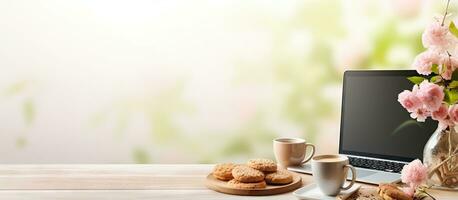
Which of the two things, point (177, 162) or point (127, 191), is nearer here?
point (127, 191)

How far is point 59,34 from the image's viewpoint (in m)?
1.82

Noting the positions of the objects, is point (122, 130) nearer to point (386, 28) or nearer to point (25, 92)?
point (25, 92)

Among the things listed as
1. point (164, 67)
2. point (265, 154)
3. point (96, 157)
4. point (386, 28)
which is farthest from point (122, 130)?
point (386, 28)

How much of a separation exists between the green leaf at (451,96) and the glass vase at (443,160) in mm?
82

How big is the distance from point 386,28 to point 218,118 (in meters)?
0.67

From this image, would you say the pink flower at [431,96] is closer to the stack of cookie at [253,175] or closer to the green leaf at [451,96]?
the green leaf at [451,96]

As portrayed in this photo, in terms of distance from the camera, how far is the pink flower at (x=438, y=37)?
124 centimetres

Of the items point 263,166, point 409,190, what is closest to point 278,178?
point 263,166

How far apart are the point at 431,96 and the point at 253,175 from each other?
1.49 feet

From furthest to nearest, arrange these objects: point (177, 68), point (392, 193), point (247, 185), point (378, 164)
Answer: point (177, 68)
point (378, 164)
point (247, 185)
point (392, 193)

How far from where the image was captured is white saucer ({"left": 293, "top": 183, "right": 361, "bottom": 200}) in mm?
1231

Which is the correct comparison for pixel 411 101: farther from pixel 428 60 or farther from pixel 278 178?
pixel 278 178

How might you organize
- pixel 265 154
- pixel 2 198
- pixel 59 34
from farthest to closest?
pixel 265 154, pixel 59 34, pixel 2 198

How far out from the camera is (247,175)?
51.1 inches
